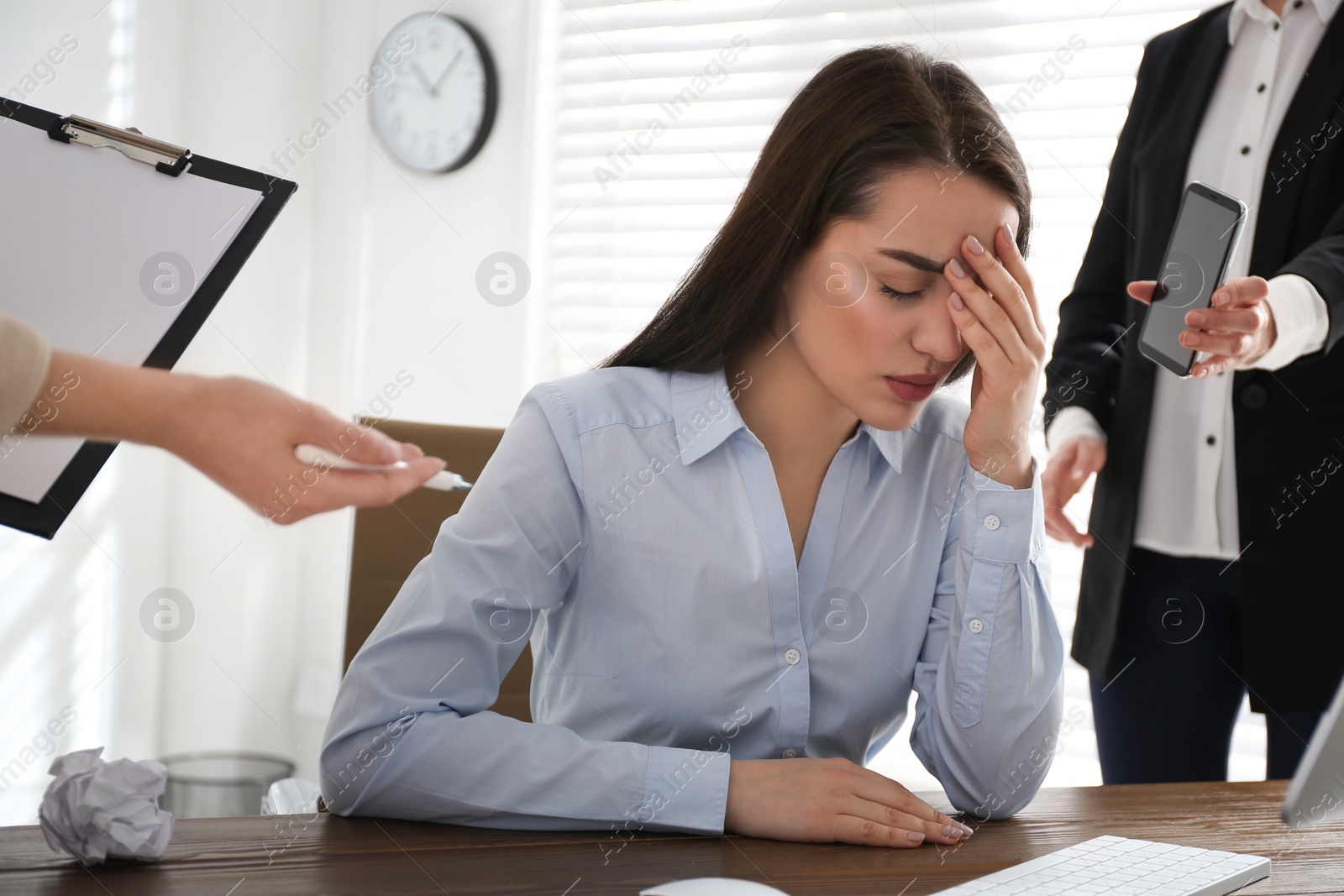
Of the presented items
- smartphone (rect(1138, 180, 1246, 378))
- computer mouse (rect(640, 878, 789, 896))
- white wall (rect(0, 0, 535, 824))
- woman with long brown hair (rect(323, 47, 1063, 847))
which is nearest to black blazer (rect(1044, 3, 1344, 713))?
smartphone (rect(1138, 180, 1246, 378))

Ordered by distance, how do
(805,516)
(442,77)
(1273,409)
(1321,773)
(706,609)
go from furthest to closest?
(442,77) < (1273,409) < (805,516) < (706,609) < (1321,773)

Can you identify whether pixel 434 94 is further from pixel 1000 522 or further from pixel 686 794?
pixel 686 794

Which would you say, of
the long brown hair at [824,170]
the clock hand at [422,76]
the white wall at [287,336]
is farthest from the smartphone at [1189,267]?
the clock hand at [422,76]

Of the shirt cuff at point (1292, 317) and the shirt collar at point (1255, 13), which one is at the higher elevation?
the shirt collar at point (1255, 13)

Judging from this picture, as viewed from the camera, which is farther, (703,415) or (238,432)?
(703,415)

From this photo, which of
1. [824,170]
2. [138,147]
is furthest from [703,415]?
[138,147]

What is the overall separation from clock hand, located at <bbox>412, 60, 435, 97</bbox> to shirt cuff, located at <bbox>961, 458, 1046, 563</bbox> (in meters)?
2.52

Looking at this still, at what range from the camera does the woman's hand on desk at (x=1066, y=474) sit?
1513mm

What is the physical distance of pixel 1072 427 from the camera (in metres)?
1.66

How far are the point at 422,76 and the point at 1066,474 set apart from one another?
93.6 inches

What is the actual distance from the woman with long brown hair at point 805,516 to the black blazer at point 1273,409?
47 centimetres

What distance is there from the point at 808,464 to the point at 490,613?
1.48 ft

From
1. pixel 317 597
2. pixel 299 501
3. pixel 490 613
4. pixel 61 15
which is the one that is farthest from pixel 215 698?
pixel 299 501

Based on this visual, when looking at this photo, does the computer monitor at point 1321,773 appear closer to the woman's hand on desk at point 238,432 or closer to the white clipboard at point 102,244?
the woman's hand on desk at point 238,432
